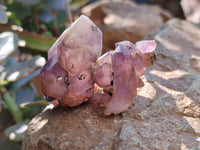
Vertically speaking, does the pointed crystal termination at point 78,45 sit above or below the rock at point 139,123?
above

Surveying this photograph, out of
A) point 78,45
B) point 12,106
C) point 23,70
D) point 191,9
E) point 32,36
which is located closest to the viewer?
point 78,45

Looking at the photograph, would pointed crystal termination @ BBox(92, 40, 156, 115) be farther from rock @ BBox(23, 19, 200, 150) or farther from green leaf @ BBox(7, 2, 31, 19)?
green leaf @ BBox(7, 2, 31, 19)

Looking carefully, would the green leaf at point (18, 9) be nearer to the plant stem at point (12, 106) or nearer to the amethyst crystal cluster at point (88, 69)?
the plant stem at point (12, 106)

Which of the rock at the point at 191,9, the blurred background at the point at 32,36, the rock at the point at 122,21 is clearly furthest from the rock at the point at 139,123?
the rock at the point at 191,9

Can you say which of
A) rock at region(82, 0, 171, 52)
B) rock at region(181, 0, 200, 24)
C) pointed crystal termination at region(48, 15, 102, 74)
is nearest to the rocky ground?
pointed crystal termination at region(48, 15, 102, 74)

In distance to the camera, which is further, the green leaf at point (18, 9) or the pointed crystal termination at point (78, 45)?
the green leaf at point (18, 9)

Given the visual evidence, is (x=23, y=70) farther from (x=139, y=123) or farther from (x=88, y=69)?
(x=139, y=123)

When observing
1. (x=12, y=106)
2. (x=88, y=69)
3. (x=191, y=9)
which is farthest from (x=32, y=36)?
(x=191, y=9)

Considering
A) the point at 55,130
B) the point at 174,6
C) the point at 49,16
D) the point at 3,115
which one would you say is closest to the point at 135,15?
the point at 49,16
